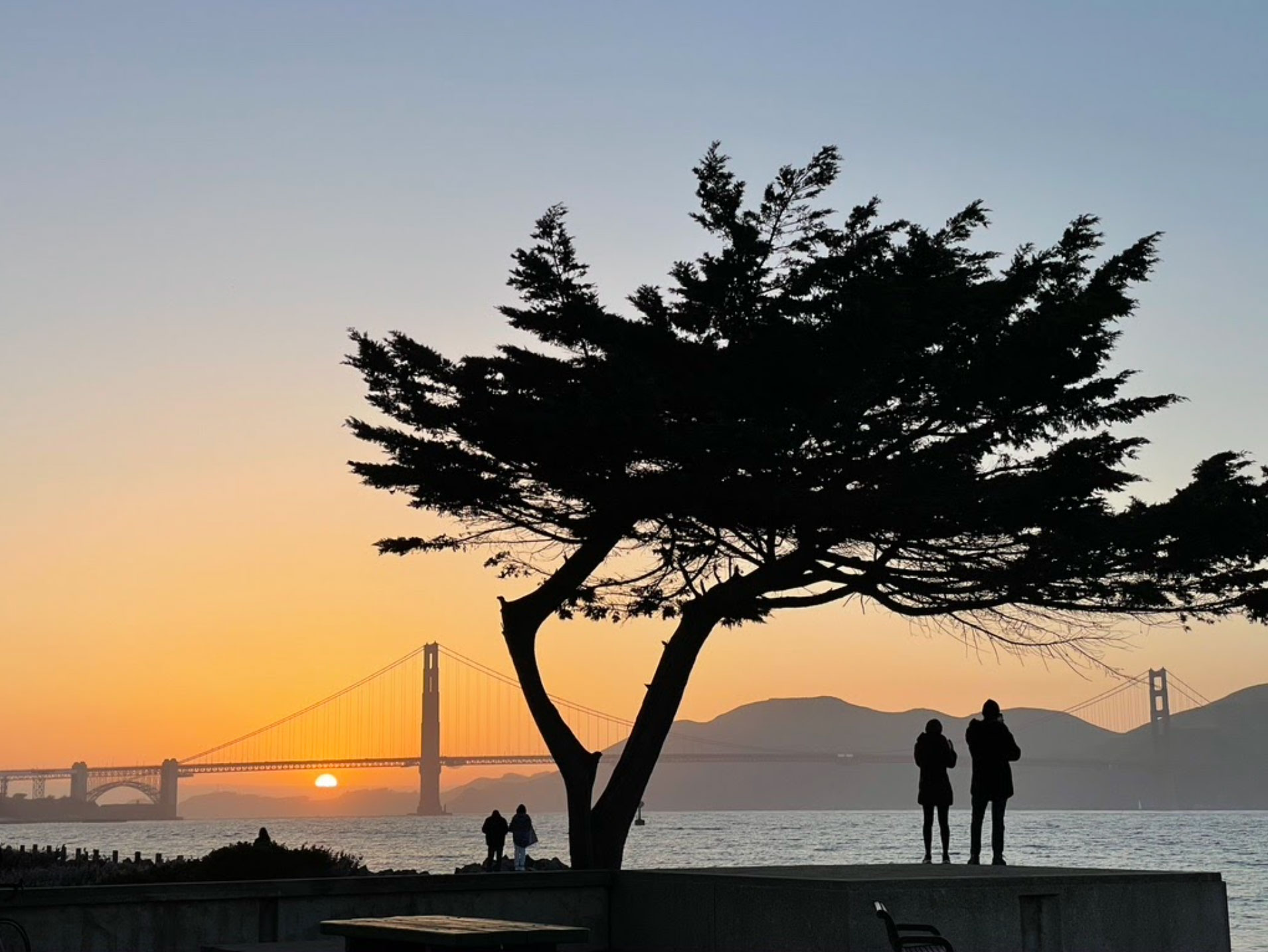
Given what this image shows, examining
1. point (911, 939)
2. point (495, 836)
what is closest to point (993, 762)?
point (911, 939)

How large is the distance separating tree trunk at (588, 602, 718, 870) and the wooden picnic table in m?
6.72

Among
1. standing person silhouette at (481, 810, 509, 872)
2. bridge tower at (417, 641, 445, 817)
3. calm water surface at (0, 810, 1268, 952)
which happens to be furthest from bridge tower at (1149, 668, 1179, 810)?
standing person silhouette at (481, 810, 509, 872)

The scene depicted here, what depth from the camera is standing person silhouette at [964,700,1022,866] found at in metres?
13.6

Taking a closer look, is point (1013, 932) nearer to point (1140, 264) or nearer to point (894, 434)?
point (894, 434)

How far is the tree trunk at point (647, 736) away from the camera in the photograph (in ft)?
51.5

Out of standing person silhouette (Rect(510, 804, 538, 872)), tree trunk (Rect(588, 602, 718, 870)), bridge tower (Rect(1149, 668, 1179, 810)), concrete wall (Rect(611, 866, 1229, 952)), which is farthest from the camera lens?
bridge tower (Rect(1149, 668, 1179, 810))

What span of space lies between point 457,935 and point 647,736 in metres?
8.43

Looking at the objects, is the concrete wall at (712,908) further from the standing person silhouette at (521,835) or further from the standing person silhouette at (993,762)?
the standing person silhouette at (521,835)

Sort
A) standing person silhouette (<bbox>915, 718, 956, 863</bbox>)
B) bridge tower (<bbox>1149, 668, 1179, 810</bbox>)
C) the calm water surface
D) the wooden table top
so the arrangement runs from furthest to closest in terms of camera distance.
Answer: bridge tower (<bbox>1149, 668, 1179, 810</bbox>) < the calm water surface < standing person silhouette (<bbox>915, 718, 956, 863</bbox>) < the wooden table top

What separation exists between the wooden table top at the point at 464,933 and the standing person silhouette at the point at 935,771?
245 inches

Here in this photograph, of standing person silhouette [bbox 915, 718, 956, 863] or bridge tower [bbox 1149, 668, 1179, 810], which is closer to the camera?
standing person silhouette [bbox 915, 718, 956, 863]

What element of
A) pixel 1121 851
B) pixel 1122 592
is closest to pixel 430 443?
pixel 1122 592

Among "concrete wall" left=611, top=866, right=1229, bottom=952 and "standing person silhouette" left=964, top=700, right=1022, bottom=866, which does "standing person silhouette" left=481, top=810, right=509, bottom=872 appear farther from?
"concrete wall" left=611, top=866, right=1229, bottom=952

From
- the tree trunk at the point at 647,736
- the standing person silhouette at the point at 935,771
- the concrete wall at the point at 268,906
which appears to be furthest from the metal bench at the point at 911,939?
the tree trunk at the point at 647,736
